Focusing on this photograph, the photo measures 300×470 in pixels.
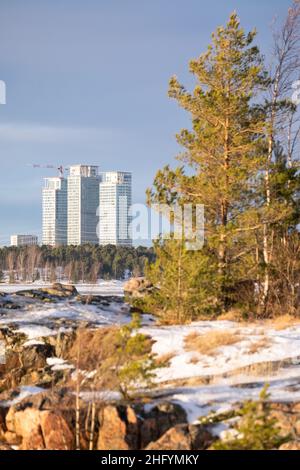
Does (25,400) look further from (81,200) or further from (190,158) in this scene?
(81,200)

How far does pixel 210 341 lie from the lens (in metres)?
12.6

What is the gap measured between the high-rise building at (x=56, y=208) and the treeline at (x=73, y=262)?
55.8 meters

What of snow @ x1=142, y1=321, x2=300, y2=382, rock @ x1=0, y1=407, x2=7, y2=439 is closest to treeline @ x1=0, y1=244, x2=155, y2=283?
snow @ x1=142, y1=321, x2=300, y2=382

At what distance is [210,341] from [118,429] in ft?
13.6

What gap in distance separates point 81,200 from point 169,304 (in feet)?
428

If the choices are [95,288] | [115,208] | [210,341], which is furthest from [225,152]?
[115,208]

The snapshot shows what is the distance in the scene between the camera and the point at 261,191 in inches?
706

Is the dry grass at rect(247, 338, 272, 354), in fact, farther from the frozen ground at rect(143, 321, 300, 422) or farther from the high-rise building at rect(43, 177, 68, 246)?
the high-rise building at rect(43, 177, 68, 246)

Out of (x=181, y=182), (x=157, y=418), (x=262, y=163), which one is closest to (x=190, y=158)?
(x=181, y=182)

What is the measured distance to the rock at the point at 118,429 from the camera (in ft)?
28.7

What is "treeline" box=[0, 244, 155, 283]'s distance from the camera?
72.9 m

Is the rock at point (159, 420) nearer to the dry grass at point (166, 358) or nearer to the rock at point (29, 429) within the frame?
the rock at point (29, 429)

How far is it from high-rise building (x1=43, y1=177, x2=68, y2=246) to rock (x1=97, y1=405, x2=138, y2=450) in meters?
129

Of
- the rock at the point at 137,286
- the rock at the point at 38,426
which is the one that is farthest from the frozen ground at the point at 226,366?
the rock at the point at 137,286
